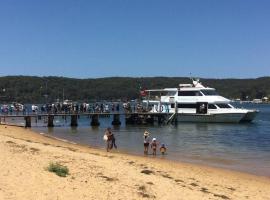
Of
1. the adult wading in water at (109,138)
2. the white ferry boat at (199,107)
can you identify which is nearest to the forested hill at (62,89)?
the white ferry boat at (199,107)

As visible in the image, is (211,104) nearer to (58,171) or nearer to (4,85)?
(58,171)

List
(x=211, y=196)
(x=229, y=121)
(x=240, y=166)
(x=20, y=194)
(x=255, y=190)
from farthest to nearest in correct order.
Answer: (x=229, y=121), (x=240, y=166), (x=255, y=190), (x=211, y=196), (x=20, y=194)

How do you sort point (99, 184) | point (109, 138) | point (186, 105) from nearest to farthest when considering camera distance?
point (99, 184) < point (109, 138) < point (186, 105)

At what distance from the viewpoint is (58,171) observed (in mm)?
14258

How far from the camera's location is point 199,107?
64875mm

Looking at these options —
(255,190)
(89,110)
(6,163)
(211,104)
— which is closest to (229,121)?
(211,104)

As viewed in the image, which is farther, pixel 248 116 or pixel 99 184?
pixel 248 116

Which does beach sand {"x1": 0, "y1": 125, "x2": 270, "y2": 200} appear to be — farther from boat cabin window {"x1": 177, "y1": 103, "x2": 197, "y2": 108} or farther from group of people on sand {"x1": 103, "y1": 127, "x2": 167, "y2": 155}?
boat cabin window {"x1": 177, "y1": 103, "x2": 197, "y2": 108}

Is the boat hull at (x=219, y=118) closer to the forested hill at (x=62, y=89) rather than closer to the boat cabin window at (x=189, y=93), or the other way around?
the boat cabin window at (x=189, y=93)

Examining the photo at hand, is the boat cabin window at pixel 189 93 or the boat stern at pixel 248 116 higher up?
the boat cabin window at pixel 189 93

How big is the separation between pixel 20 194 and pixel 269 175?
14.1 meters

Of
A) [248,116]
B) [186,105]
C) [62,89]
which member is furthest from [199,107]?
[62,89]

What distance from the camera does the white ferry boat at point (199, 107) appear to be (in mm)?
63781

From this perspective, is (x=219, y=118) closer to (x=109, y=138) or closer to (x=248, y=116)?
(x=248, y=116)
